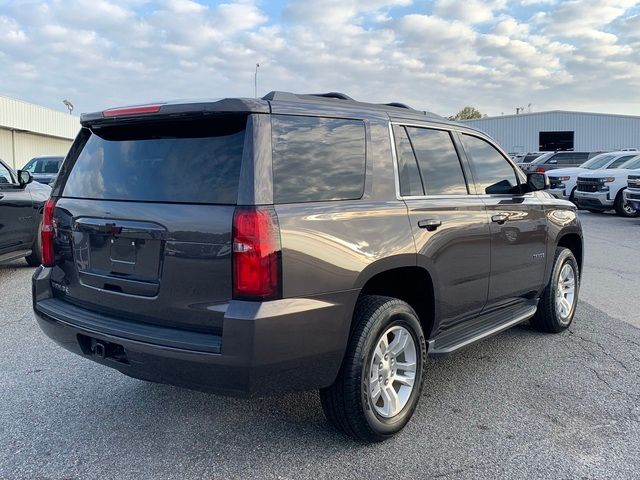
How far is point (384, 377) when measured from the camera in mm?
3436

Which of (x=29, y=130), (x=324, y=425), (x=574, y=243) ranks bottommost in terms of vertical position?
(x=324, y=425)

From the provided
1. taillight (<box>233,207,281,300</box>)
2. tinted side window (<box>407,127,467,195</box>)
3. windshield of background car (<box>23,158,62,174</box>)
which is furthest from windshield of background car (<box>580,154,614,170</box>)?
taillight (<box>233,207,281,300</box>)

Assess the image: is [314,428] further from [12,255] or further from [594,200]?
[594,200]

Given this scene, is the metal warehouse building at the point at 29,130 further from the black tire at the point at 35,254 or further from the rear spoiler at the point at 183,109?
the rear spoiler at the point at 183,109

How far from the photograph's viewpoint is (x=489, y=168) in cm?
464

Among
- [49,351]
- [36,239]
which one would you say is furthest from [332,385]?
[36,239]

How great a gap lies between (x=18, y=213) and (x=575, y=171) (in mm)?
17421

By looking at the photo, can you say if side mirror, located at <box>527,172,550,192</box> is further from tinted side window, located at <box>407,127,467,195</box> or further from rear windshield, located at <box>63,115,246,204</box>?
rear windshield, located at <box>63,115,246,204</box>

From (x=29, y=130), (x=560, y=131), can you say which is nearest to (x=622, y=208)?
(x=560, y=131)

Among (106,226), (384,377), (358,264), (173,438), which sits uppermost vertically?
(106,226)

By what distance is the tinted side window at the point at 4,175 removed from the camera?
7779 millimetres

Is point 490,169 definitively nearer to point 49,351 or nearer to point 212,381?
point 212,381

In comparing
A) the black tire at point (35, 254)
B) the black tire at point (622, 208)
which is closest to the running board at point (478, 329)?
the black tire at point (35, 254)

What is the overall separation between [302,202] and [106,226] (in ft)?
3.67
